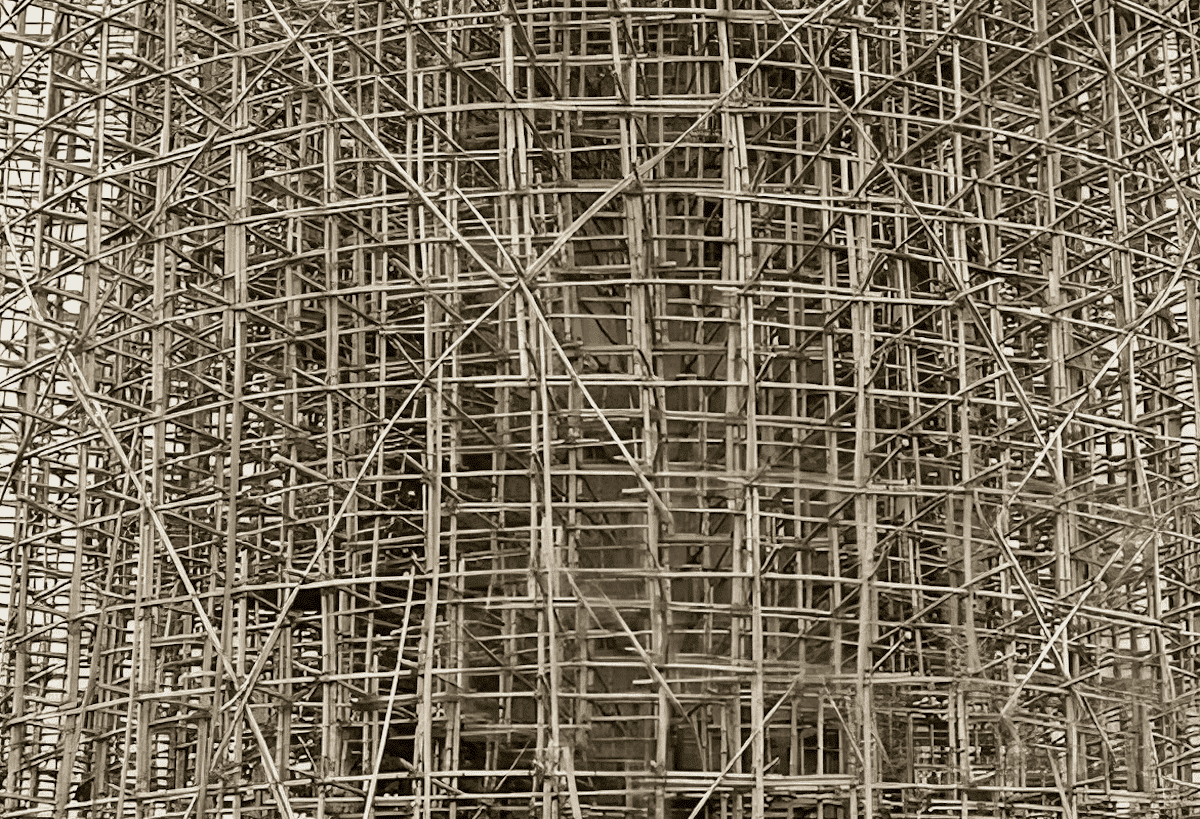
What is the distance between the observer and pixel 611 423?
1388 centimetres

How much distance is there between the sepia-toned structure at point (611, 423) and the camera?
42.6 feet

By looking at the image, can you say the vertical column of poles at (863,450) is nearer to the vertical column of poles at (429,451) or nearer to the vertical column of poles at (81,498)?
the vertical column of poles at (429,451)

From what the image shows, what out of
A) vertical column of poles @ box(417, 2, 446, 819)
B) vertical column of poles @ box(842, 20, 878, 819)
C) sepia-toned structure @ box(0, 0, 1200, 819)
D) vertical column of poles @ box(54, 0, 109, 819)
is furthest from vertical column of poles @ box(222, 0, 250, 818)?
vertical column of poles @ box(842, 20, 878, 819)

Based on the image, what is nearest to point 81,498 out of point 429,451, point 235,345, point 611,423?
point 235,345

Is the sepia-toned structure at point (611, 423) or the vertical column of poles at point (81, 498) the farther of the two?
the vertical column of poles at point (81, 498)

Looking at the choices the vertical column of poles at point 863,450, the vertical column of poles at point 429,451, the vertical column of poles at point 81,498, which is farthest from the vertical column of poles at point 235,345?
the vertical column of poles at point 863,450

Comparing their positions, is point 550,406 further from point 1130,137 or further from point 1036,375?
point 1130,137

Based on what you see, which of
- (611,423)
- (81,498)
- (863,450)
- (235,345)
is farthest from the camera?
(81,498)

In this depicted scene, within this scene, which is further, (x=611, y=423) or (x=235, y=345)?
(x=611, y=423)

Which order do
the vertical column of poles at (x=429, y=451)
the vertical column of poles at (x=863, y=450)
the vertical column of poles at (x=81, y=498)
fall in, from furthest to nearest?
the vertical column of poles at (x=81, y=498) → the vertical column of poles at (x=863, y=450) → the vertical column of poles at (x=429, y=451)

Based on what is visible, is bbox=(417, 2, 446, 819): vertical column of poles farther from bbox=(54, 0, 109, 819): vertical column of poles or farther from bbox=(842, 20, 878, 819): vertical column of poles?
bbox=(842, 20, 878, 819): vertical column of poles

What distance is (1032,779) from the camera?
14.0 meters

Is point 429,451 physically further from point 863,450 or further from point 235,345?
point 863,450

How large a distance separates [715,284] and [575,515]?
1.65 meters
